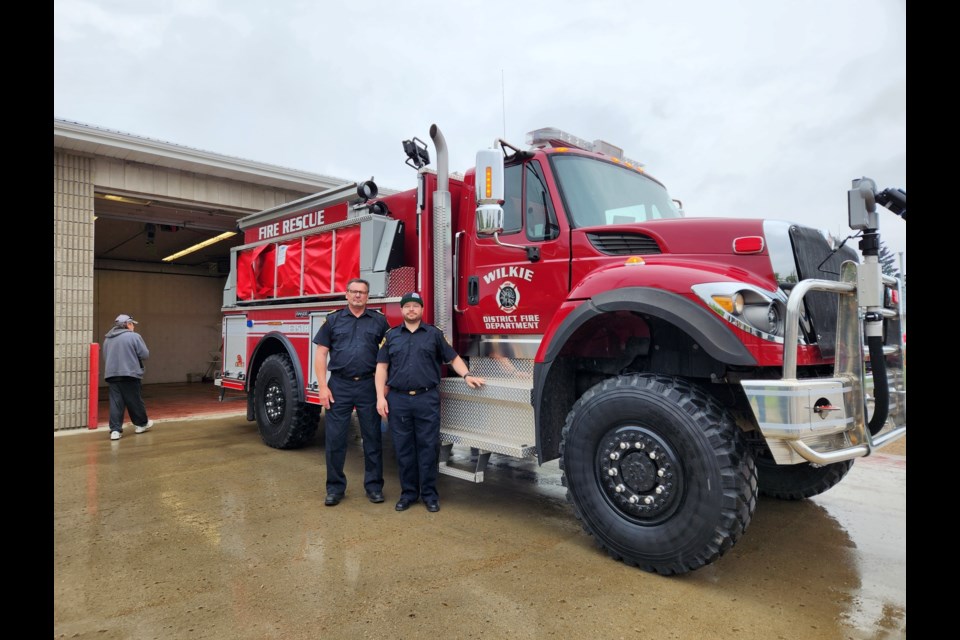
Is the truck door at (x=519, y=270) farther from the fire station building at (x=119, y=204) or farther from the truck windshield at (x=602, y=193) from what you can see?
the fire station building at (x=119, y=204)

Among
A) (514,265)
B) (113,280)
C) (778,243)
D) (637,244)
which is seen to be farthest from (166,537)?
(113,280)

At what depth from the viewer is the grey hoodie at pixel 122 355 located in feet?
23.6

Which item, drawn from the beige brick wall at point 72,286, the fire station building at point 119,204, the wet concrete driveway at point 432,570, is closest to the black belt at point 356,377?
the wet concrete driveway at point 432,570

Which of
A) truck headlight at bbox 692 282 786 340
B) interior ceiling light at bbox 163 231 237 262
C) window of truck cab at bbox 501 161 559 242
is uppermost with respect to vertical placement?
interior ceiling light at bbox 163 231 237 262

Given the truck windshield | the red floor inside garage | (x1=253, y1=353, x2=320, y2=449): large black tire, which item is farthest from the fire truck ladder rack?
the red floor inside garage

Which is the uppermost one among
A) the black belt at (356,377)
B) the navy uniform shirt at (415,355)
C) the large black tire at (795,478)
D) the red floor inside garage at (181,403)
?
the navy uniform shirt at (415,355)

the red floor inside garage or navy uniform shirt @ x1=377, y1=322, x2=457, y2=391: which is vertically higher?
navy uniform shirt @ x1=377, y1=322, x2=457, y2=391

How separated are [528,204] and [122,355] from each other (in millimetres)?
5922

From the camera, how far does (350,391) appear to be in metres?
4.41

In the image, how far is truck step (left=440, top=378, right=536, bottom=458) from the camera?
12.5ft

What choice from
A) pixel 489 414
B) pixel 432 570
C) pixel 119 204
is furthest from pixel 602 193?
pixel 119 204

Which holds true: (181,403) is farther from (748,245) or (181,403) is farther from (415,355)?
(748,245)

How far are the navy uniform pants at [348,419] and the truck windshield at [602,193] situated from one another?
2047 mm

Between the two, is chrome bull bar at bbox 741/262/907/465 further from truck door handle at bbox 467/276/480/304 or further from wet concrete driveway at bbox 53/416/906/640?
truck door handle at bbox 467/276/480/304
